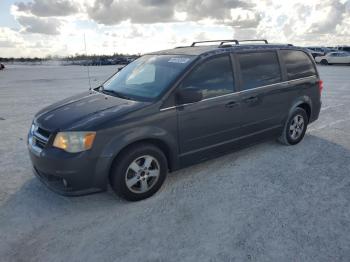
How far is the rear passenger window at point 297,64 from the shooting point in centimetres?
523

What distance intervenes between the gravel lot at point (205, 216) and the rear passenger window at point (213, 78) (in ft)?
3.84

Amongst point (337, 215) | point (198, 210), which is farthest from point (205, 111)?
point (337, 215)

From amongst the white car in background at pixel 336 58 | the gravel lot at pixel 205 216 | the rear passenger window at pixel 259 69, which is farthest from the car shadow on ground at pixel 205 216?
the white car in background at pixel 336 58

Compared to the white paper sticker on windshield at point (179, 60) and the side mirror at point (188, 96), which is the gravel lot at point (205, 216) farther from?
the white paper sticker on windshield at point (179, 60)

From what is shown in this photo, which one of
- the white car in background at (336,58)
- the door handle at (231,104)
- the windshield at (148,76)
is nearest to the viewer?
the windshield at (148,76)

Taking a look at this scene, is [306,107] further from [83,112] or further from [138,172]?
[83,112]

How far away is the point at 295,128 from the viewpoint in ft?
17.9

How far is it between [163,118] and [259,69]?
198 cm

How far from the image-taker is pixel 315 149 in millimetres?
5273

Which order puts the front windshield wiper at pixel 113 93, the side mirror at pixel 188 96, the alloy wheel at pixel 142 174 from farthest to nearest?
1. the front windshield wiper at pixel 113 93
2. the side mirror at pixel 188 96
3. the alloy wheel at pixel 142 174

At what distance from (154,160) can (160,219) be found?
73 centimetres

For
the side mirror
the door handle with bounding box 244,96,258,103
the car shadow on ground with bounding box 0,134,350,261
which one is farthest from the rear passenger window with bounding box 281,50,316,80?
the side mirror

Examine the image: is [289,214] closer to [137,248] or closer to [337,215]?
[337,215]

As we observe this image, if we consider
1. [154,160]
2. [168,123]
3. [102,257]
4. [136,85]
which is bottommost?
[102,257]
